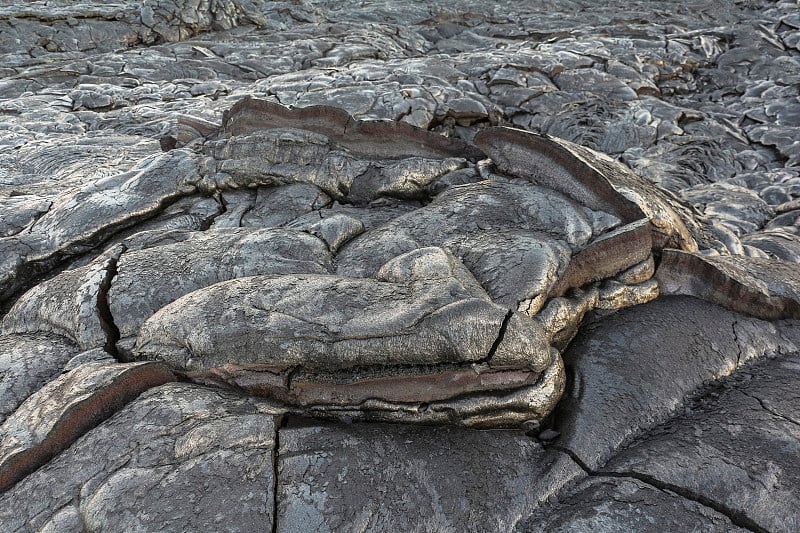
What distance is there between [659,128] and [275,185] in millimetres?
4331

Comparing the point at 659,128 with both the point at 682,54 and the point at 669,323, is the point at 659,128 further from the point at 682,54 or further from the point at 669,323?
the point at 669,323

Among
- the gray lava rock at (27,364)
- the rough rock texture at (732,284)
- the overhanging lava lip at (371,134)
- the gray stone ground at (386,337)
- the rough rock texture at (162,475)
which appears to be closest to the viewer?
the rough rock texture at (162,475)

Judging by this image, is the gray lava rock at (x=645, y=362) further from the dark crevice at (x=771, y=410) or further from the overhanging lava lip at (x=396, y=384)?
the overhanging lava lip at (x=396, y=384)

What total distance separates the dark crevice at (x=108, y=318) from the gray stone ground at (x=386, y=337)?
0.02 metres

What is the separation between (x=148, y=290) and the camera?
8.17ft

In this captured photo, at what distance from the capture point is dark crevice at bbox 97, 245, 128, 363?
2287 millimetres

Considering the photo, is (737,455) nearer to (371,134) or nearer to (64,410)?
(64,410)

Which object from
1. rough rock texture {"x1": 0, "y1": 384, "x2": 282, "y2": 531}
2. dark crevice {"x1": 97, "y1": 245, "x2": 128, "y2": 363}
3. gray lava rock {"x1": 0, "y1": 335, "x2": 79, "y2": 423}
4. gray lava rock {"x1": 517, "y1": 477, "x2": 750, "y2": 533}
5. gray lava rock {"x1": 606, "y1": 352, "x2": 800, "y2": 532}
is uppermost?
gray lava rock {"x1": 606, "y1": 352, "x2": 800, "y2": 532}

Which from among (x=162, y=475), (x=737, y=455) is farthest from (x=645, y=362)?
(x=162, y=475)

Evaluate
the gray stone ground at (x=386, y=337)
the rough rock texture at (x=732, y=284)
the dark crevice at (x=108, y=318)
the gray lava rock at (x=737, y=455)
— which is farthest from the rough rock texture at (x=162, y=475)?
the rough rock texture at (x=732, y=284)

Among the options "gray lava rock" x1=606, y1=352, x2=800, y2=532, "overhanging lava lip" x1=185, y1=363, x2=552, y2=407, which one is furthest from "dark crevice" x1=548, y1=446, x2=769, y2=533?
"overhanging lava lip" x1=185, y1=363, x2=552, y2=407

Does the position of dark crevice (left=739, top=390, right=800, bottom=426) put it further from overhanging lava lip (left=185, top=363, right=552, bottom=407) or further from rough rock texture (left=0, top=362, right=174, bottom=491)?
rough rock texture (left=0, top=362, right=174, bottom=491)

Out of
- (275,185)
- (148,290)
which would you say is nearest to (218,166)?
(275,185)

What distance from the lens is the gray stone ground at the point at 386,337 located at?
170 centimetres
